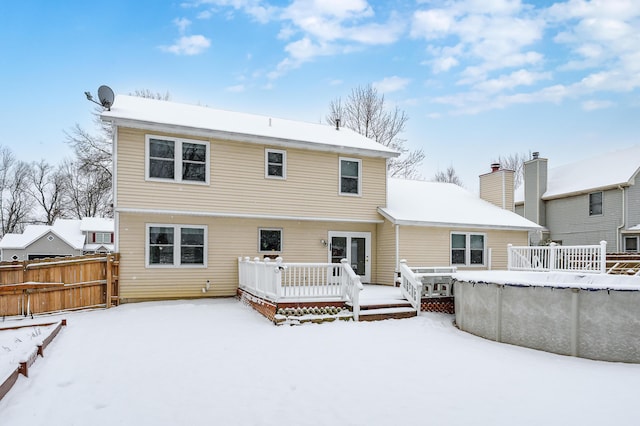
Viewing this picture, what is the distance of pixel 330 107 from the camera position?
2756cm

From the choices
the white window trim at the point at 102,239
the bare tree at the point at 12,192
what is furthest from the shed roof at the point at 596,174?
the bare tree at the point at 12,192

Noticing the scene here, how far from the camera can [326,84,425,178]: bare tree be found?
2598 centimetres

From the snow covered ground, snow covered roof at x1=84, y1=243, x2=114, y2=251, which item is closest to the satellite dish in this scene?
the snow covered ground

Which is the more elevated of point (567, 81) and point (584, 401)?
point (567, 81)

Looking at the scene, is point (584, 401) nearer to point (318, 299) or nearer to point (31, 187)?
point (318, 299)

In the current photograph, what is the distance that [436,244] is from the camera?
45.8ft

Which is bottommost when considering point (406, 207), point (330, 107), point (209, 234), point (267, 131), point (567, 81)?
point (209, 234)

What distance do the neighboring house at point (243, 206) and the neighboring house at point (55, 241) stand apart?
1041 inches

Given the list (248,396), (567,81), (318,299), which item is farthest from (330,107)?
(248,396)

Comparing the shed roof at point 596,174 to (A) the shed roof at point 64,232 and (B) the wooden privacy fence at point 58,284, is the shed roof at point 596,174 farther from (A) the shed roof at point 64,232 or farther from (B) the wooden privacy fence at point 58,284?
(A) the shed roof at point 64,232

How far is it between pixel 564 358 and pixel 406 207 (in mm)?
8380

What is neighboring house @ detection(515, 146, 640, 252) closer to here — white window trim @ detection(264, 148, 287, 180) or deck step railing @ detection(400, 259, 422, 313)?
deck step railing @ detection(400, 259, 422, 313)

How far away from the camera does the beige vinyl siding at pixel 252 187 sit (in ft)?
35.7

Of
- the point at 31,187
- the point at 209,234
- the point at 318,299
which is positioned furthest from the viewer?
the point at 31,187
